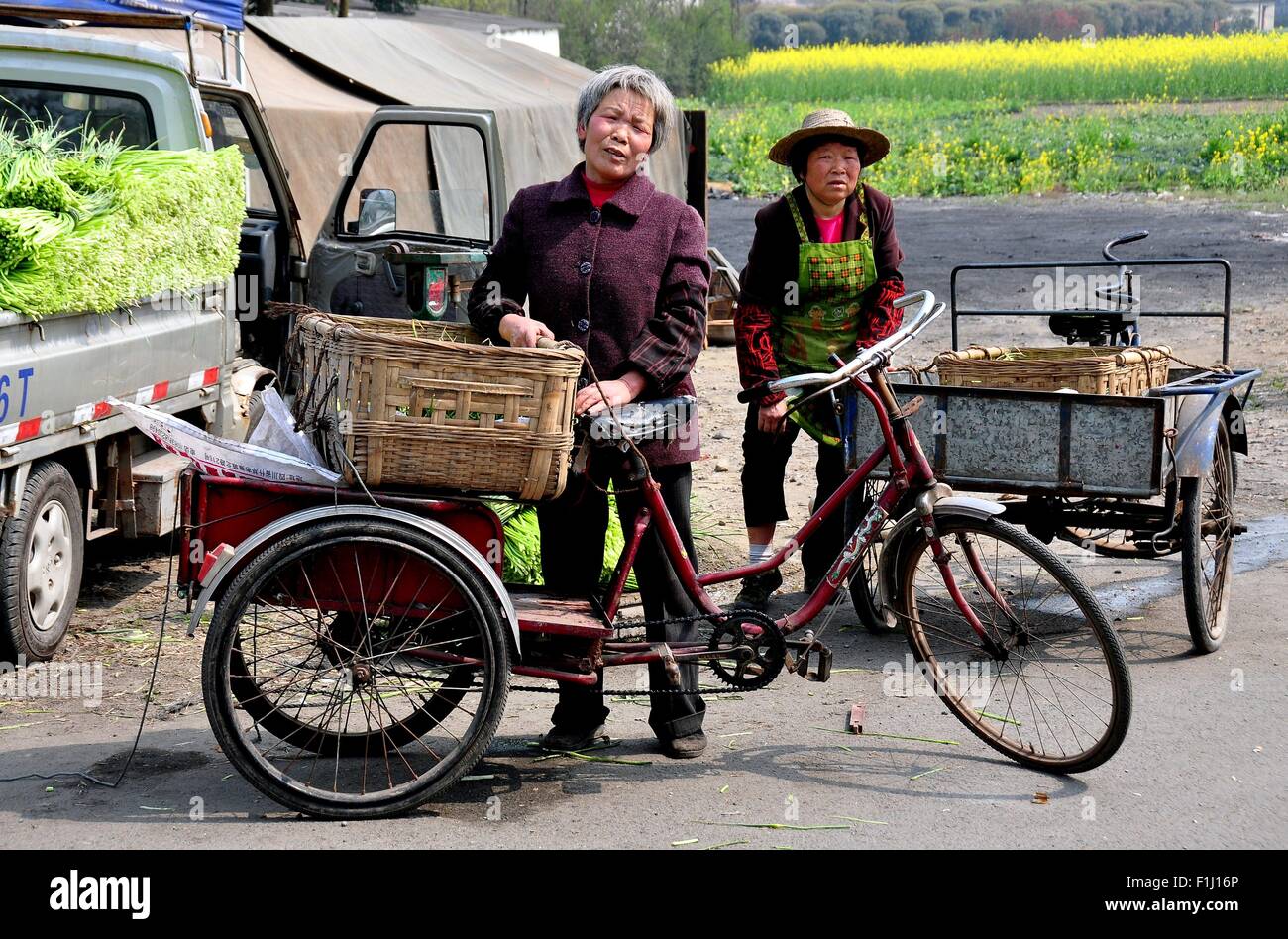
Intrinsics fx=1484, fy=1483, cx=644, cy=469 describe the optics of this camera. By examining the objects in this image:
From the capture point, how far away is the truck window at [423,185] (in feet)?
27.7

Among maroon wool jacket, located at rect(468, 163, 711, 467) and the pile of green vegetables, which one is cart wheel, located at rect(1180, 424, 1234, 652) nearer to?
maroon wool jacket, located at rect(468, 163, 711, 467)

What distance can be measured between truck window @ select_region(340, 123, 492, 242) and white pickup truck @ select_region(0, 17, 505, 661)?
2cm

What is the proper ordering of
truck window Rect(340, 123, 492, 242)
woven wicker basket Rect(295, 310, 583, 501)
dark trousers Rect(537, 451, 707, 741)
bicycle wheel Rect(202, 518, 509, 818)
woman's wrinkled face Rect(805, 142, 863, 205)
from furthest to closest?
truck window Rect(340, 123, 492, 242) → woman's wrinkled face Rect(805, 142, 863, 205) → dark trousers Rect(537, 451, 707, 741) → bicycle wheel Rect(202, 518, 509, 818) → woven wicker basket Rect(295, 310, 583, 501)

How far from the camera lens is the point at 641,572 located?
466 centimetres

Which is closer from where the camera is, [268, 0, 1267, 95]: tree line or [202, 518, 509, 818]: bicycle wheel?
[202, 518, 509, 818]: bicycle wheel

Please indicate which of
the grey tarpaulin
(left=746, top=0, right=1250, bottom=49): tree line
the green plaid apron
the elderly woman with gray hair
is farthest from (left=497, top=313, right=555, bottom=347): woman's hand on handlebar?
(left=746, top=0, right=1250, bottom=49): tree line

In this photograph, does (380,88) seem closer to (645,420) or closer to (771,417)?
(771,417)

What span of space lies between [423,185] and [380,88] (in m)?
3.14

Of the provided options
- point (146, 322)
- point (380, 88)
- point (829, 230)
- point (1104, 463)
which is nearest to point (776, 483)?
point (829, 230)

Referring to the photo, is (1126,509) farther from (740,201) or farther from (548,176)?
(740,201)

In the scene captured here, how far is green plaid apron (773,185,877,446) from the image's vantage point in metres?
5.96

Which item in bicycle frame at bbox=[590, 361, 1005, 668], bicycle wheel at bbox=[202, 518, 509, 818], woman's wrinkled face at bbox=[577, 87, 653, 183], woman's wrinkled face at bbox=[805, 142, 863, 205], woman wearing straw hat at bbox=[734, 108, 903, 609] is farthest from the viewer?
woman wearing straw hat at bbox=[734, 108, 903, 609]

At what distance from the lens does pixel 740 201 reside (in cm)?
2986

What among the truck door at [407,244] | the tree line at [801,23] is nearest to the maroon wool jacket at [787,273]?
the truck door at [407,244]
